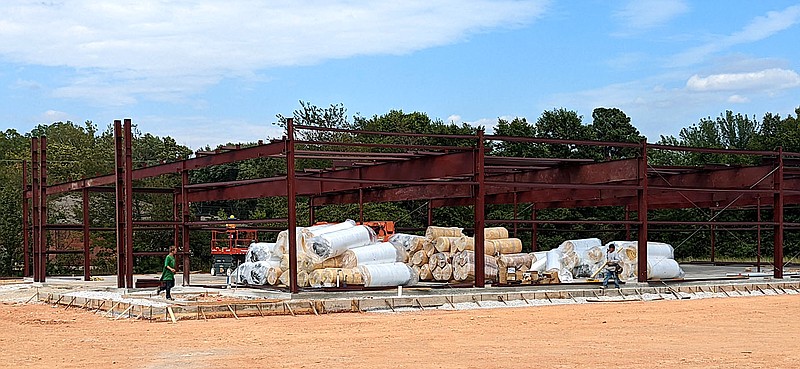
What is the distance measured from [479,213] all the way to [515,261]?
3.01m

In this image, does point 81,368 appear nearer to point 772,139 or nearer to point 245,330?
point 245,330

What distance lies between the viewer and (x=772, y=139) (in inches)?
2330

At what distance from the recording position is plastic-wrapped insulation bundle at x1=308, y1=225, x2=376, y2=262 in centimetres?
2478

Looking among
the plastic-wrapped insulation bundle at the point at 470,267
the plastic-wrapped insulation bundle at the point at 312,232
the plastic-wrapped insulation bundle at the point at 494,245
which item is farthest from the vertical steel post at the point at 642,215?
the plastic-wrapped insulation bundle at the point at 312,232

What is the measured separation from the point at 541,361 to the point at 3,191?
36.6 m

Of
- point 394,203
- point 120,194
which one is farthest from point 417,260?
point 394,203

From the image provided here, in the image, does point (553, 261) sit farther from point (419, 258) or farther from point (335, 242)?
point (335, 242)

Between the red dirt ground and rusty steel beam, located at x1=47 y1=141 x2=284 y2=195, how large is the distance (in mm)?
4942

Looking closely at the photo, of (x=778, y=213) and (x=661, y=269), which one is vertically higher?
(x=778, y=213)

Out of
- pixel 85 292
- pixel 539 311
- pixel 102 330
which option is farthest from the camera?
pixel 85 292

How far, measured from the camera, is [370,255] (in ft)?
83.6

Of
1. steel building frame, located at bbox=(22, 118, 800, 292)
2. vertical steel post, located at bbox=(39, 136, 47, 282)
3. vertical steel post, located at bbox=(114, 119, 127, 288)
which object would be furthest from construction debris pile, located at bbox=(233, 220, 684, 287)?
vertical steel post, located at bbox=(39, 136, 47, 282)

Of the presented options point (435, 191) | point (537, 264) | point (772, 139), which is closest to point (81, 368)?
point (537, 264)

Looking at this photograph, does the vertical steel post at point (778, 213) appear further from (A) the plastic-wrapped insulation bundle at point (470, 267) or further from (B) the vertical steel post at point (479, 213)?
(B) the vertical steel post at point (479, 213)
